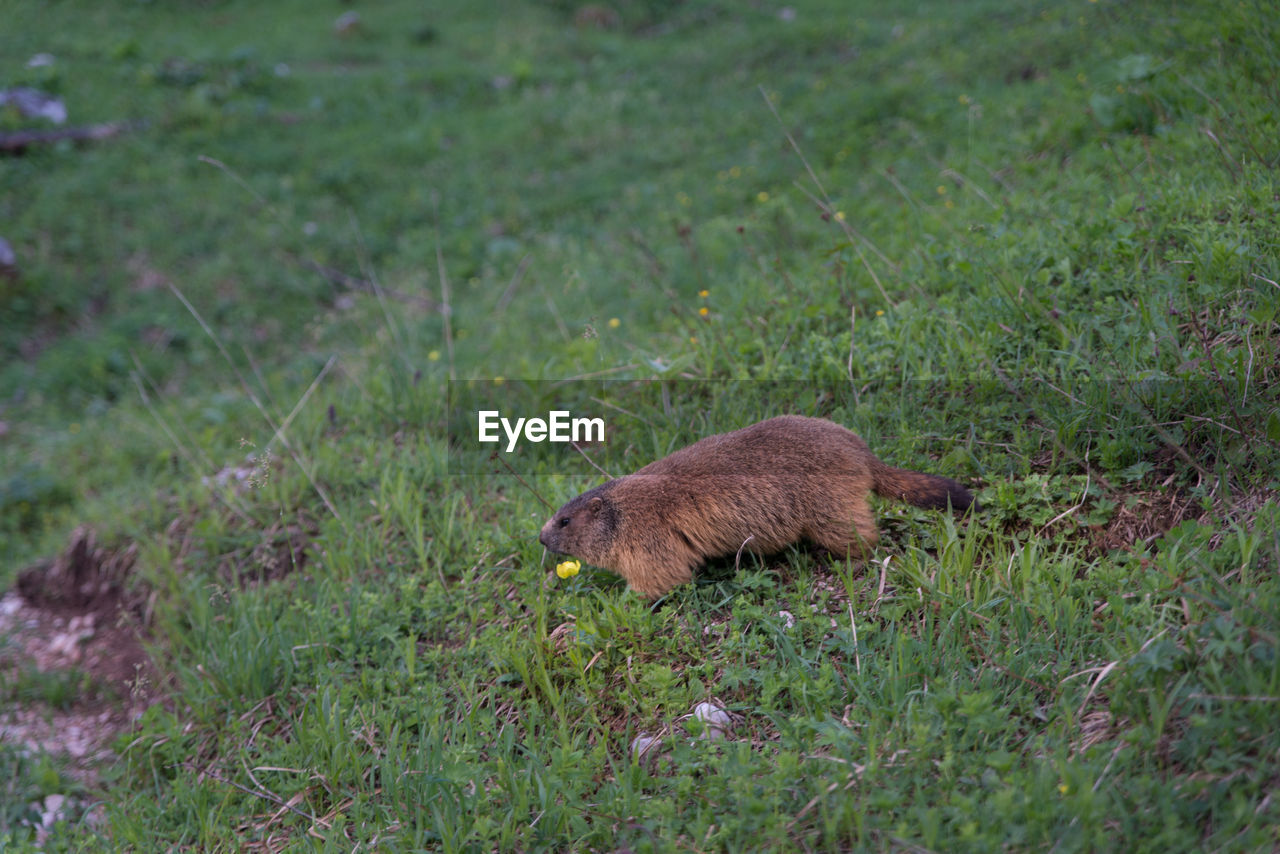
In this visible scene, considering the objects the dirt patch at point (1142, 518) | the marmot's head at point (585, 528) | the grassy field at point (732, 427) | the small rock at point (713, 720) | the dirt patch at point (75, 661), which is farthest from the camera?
the dirt patch at point (75, 661)

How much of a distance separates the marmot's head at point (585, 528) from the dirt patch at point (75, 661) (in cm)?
224

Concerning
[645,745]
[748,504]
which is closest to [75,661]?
[645,745]

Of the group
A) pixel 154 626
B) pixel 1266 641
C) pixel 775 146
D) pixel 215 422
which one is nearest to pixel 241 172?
pixel 215 422

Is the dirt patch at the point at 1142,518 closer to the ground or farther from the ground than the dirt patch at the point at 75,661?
farther from the ground

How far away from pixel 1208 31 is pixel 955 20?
556 cm

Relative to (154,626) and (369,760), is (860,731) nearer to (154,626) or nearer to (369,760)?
(369,760)

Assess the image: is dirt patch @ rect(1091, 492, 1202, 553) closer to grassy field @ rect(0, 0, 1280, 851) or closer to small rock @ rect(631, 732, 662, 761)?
grassy field @ rect(0, 0, 1280, 851)

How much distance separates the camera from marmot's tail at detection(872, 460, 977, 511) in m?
3.76

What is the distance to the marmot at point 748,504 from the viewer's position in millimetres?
3721

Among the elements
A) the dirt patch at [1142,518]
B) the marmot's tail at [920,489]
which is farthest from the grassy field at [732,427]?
the marmot's tail at [920,489]

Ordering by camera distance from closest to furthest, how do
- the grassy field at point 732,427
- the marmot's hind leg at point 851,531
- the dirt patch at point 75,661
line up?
the grassy field at point 732,427 < the marmot's hind leg at point 851,531 < the dirt patch at point 75,661

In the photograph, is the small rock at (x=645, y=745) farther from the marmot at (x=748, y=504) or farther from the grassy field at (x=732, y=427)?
the marmot at (x=748, y=504)

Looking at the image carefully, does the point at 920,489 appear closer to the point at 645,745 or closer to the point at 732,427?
the point at 732,427

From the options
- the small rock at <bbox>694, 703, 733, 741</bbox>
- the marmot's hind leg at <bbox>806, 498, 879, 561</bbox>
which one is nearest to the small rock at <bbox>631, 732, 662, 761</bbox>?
the small rock at <bbox>694, 703, 733, 741</bbox>
